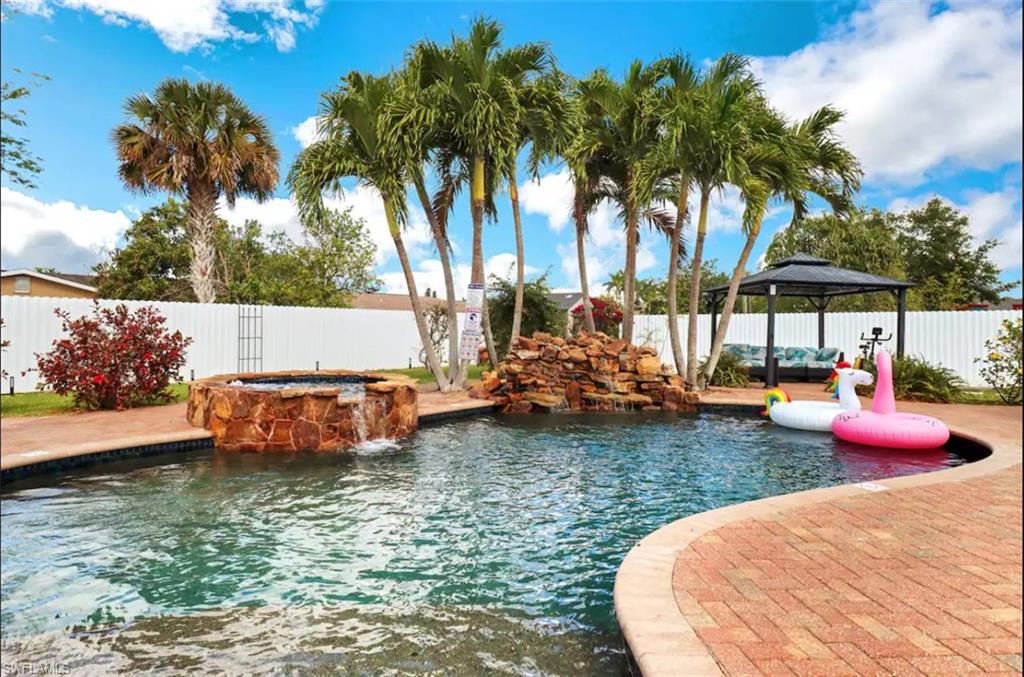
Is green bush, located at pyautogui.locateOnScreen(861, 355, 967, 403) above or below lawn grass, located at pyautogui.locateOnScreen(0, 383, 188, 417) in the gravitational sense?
above

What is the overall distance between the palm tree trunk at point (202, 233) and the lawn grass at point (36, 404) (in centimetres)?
614

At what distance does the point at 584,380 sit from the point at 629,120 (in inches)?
221

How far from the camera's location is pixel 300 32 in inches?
311

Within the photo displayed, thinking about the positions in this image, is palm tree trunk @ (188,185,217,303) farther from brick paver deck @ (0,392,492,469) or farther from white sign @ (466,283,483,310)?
white sign @ (466,283,483,310)

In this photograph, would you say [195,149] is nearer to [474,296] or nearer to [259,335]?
[259,335]

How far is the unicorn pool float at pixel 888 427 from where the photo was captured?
732 cm

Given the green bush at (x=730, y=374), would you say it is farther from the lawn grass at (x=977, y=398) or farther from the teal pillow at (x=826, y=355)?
the lawn grass at (x=977, y=398)

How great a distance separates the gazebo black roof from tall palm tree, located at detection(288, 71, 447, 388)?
7602 millimetres

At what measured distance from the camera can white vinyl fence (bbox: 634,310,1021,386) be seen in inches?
593

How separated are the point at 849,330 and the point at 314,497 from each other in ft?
54.8

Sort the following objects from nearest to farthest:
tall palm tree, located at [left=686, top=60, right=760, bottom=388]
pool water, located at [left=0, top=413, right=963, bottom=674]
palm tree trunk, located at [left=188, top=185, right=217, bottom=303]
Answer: pool water, located at [left=0, top=413, right=963, bottom=674], tall palm tree, located at [left=686, top=60, right=760, bottom=388], palm tree trunk, located at [left=188, top=185, right=217, bottom=303]

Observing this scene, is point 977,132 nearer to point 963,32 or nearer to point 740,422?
point 963,32

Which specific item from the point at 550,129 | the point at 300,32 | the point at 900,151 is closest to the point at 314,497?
the point at 900,151

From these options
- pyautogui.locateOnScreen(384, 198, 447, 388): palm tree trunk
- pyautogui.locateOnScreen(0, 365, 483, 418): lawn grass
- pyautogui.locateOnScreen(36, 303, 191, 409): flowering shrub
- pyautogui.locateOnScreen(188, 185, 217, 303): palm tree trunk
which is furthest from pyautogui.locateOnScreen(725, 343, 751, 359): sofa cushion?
pyautogui.locateOnScreen(188, 185, 217, 303): palm tree trunk
